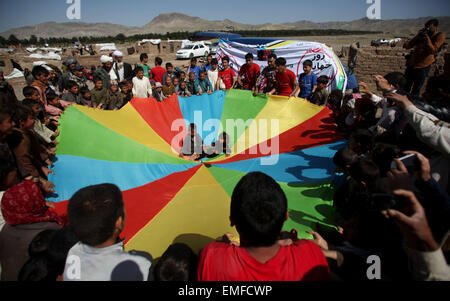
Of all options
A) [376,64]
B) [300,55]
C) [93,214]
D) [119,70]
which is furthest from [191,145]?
[376,64]

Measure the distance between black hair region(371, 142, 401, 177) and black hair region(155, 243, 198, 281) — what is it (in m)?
2.12

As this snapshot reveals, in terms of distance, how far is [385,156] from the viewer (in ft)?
8.23

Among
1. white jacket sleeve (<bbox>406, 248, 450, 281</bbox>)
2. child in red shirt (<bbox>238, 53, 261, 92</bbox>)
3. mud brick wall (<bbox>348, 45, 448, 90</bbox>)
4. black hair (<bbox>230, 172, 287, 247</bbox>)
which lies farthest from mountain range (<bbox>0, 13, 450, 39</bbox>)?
white jacket sleeve (<bbox>406, 248, 450, 281</bbox>)

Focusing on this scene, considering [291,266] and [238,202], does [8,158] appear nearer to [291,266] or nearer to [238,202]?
[238,202]

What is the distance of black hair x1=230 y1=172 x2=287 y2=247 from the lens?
4.23 feet

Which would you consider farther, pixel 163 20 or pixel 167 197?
pixel 163 20

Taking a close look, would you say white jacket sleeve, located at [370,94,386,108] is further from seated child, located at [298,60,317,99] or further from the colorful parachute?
seated child, located at [298,60,317,99]

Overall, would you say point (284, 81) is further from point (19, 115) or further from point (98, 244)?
point (98, 244)

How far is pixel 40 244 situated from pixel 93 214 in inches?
31.2

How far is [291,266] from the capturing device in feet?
4.35

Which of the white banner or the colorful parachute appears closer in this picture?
the colorful parachute

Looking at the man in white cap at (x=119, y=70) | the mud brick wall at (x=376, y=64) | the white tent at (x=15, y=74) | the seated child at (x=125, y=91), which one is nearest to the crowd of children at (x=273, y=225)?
the seated child at (x=125, y=91)
